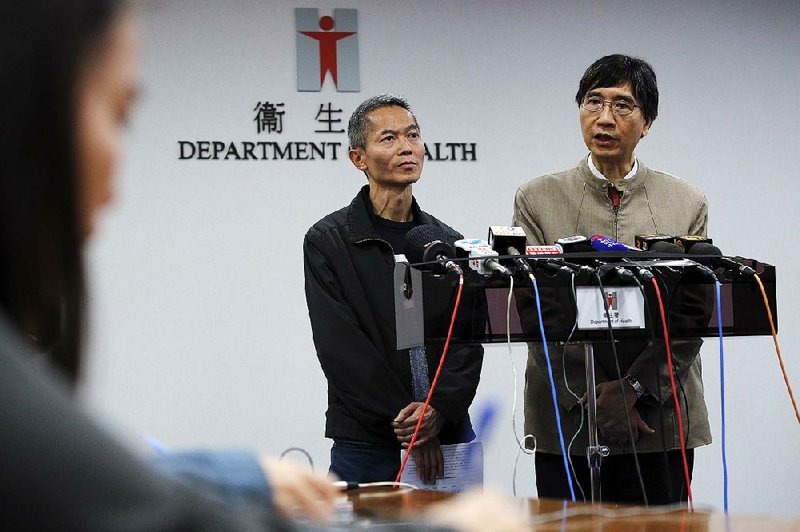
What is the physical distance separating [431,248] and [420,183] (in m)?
2.46

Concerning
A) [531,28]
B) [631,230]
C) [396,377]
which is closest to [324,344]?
[396,377]

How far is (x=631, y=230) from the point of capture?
2.51 m

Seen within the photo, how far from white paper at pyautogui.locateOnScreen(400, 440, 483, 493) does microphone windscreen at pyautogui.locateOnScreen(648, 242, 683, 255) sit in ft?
2.32

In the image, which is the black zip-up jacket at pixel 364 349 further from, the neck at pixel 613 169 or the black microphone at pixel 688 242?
the black microphone at pixel 688 242

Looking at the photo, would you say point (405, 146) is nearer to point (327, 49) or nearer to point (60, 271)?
point (327, 49)

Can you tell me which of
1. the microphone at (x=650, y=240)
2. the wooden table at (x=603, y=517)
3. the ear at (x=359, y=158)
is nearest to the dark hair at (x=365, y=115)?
the ear at (x=359, y=158)

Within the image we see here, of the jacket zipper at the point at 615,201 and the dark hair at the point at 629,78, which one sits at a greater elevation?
the dark hair at the point at 629,78

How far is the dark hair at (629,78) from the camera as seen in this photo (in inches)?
103

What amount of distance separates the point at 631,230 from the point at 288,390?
219cm

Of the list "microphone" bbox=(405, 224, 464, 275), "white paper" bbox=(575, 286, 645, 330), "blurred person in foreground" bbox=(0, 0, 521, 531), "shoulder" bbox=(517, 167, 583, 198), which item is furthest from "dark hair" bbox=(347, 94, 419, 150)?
"blurred person in foreground" bbox=(0, 0, 521, 531)

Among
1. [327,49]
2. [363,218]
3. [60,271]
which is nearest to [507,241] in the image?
[363,218]

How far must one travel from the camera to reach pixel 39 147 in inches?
15.8

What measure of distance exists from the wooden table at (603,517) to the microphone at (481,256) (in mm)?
527

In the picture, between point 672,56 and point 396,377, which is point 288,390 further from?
point 672,56
